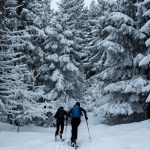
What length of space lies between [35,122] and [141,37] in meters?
14.3

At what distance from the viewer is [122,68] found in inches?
915

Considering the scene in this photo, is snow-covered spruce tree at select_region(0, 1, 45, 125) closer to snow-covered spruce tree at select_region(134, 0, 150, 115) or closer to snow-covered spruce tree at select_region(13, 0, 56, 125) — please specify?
snow-covered spruce tree at select_region(13, 0, 56, 125)

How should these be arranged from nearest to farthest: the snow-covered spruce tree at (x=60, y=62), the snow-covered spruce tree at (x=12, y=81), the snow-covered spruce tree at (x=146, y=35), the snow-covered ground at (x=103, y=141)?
the snow-covered ground at (x=103, y=141), the snow-covered spruce tree at (x=146, y=35), the snow-covered spruce tree at (x=12, y=81), the snow-covered spruce tree at (x=60, y=62)

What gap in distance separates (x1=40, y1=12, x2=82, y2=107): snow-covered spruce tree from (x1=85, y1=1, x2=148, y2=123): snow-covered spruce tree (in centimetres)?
589

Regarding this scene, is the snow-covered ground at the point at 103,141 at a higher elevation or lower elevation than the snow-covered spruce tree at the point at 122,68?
lower

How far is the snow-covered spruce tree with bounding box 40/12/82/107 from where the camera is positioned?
29172 millimetres

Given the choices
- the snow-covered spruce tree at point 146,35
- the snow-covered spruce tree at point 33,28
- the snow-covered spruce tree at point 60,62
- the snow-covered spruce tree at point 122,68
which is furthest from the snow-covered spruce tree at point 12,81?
the snow-covered spruce tree at point 146,35

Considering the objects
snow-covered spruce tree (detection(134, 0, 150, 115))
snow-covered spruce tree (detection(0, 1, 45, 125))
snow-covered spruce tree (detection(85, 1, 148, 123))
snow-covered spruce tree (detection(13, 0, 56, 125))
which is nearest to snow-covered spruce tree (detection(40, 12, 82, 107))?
snow-covered spruce tree (detection(13, 0, 56, 125))

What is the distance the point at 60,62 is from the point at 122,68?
8170 mm

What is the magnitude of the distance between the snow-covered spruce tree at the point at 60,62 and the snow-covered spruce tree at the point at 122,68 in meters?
5.89

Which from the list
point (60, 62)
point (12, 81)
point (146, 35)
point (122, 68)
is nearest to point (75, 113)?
point (12, 81)

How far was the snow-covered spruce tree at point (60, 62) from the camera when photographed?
29172 millimetres

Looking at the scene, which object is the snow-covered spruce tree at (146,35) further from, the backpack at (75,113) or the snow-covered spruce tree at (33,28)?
the snow-covered spruce tree at (33,28)

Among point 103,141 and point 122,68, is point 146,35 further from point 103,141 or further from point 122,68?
point 103,141
